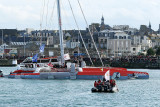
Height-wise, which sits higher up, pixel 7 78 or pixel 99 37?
pixel 99 37

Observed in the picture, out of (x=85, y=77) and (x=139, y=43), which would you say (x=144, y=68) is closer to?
(x=85, y=77)

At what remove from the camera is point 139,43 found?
652 feet

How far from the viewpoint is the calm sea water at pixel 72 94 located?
54250 millimetres

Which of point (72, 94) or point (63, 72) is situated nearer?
point (72, 94)

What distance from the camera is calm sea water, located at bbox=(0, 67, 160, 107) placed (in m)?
54.2

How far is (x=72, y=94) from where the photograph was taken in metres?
61.3

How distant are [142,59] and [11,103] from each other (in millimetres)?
77152

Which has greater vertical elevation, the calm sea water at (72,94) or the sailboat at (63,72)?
the sailboat at (63,72)

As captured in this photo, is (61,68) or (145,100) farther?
(61,68)

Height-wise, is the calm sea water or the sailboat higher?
the sailboat

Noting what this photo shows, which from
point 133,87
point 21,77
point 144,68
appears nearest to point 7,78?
point 21,77

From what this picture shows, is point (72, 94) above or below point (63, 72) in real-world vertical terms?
below

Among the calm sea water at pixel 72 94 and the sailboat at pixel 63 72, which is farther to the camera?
the sailboat at pixel 63 72

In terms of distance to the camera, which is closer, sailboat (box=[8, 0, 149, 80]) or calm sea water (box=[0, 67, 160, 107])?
calm sea water (box=[0, 67, 160, 107])
